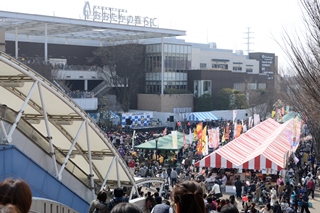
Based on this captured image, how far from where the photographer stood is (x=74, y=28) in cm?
4128

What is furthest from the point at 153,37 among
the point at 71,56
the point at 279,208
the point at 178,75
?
the point at 279,208

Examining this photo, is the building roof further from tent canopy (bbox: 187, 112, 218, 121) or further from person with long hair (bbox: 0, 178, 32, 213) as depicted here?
person with long hair (bbox: 0, 178, 32, 213)

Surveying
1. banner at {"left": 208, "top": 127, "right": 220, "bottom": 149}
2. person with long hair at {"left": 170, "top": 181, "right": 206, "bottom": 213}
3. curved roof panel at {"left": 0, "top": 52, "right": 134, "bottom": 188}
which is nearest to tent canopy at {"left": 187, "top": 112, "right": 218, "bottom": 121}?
banner at {"left": 208, "top": 127, "right": 220, "bottom": 149}

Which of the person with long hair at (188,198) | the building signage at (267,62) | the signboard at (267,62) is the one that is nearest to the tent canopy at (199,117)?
the signboard at (267,62)

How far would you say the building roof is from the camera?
36750 millimetres

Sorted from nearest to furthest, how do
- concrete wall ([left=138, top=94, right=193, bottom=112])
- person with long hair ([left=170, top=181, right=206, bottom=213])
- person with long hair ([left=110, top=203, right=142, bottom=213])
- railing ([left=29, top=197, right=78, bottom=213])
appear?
person with long hair ([left=110, top=203, right=142, bottom=213]), person with long hair ([left=170, top=181, right=206, bottom=213]), railing ([left=29, top=197, right=78, bottom=213]), concrete wall ([left=138, top=94, right=193, bottom=112])

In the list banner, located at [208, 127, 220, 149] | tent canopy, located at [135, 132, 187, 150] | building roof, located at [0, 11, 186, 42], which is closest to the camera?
banner, located at [208, 127, 220, 149]

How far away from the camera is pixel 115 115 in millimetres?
40188

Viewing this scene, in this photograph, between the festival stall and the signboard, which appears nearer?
the festival stall

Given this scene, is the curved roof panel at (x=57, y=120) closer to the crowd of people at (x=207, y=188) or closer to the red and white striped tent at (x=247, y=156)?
the crowd of people at (x=207, y=188)

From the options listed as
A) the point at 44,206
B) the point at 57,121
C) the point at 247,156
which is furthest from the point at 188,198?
the point at 247,156

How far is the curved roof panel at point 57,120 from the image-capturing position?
8.64 metres

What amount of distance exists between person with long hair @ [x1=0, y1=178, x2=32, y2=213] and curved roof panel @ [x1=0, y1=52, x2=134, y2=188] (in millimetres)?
5290

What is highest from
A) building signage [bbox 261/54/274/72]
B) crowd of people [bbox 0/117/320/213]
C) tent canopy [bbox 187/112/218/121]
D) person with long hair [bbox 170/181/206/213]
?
building signage [bbox 261/54/274/72]
